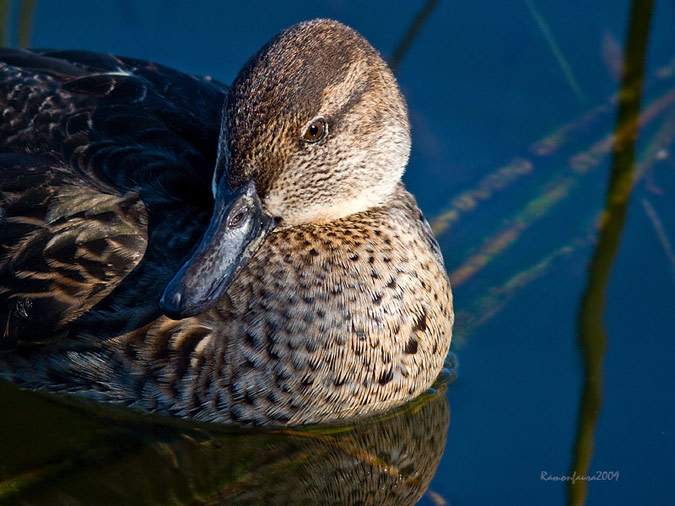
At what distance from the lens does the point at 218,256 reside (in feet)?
16.7

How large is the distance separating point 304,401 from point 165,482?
0.81 m

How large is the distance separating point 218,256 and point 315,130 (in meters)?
0.75

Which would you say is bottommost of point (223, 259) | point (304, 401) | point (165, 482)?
point (165, 482)

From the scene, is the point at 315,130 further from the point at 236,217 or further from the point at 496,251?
the point at 496,251

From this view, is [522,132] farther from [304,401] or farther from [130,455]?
[130,455]

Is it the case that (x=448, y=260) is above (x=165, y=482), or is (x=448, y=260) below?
above

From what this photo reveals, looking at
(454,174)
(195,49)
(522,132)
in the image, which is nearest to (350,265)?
(454,174)

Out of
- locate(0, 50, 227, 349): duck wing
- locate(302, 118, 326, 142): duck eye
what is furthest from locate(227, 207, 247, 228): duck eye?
locate(302, 118, 326, 142): duck eye

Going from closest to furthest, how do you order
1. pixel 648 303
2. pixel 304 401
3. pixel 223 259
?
pixel 223 259 → pixel 304 401 → pixel 648 303

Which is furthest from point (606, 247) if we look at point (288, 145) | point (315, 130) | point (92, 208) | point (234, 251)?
point (92, 208)

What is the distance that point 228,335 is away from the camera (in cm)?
530

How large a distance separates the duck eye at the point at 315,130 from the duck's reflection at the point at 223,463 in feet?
4.94

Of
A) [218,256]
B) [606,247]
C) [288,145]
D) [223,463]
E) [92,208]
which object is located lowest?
[223,463]

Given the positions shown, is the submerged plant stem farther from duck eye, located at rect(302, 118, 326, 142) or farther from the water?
duck eye, located at rect(302, 118, 326, 142)
